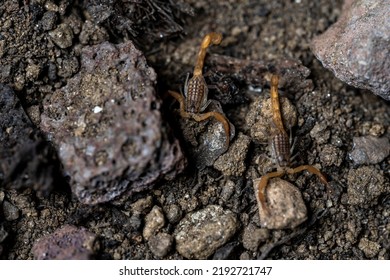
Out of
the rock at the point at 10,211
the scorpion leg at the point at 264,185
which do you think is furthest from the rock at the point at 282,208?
the rock at the point at 10,211

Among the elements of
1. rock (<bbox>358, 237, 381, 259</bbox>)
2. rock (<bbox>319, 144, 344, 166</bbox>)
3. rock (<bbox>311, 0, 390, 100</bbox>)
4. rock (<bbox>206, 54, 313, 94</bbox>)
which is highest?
rock (<bbox>311, 0, 390, 100</bbox>)

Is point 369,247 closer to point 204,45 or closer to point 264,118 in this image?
point 264,118

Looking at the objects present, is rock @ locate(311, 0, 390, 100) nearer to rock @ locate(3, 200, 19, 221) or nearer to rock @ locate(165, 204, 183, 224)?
rock @ locate(165, 204, 183, 224)

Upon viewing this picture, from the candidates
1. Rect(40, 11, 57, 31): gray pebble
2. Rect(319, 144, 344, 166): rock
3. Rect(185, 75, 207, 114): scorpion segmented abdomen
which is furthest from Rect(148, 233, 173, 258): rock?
Rect(40, 11, 57, 31): gray pebble

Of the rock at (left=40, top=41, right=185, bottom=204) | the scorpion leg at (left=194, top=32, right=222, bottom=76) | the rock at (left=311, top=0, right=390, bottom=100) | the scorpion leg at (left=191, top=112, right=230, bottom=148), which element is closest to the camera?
the rock at (left=40, top=41, right=185, bottom=204)

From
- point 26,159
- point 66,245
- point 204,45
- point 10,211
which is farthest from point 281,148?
point 10,211
